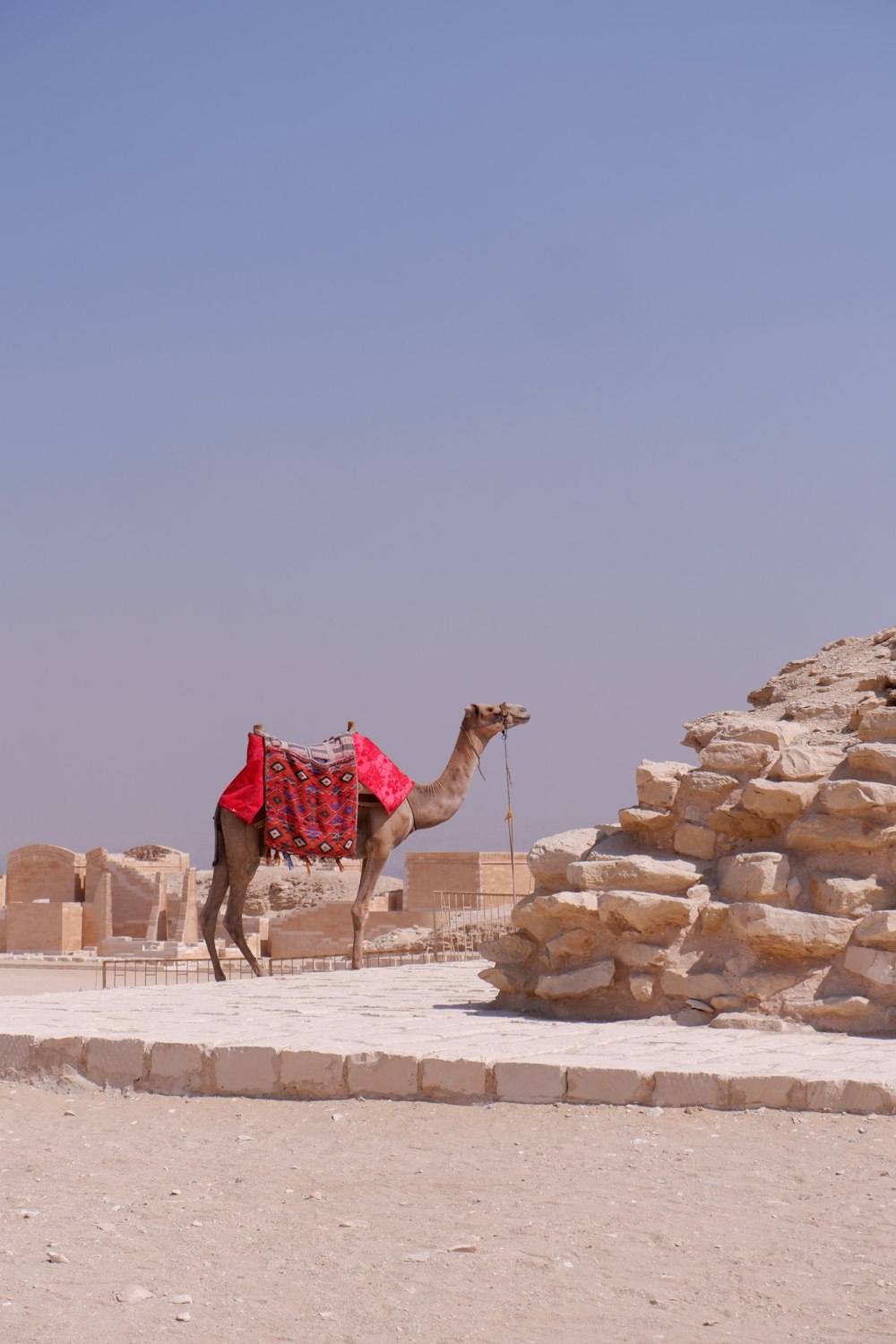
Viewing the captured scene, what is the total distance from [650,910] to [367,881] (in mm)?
5076

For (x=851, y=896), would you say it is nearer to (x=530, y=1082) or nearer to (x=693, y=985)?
(x=693, y=985)

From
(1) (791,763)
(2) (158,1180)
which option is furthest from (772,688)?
(2) (158,1180)

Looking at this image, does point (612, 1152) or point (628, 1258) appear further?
point (612, 1152)

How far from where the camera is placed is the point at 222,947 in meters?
24.1

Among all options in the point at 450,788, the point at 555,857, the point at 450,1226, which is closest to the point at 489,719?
the point at 450,788

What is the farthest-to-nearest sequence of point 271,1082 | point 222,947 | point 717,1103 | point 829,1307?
point 222,947, point 271,1082, point 717,1103, point 829,1307

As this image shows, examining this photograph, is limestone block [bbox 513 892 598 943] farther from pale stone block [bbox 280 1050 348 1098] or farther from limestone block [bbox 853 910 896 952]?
pale stone block [bbox 280 1050 348 1098]

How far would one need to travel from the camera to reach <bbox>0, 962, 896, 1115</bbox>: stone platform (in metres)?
4.85

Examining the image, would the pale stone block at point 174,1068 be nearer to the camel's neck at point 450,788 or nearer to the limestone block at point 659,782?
the limestone block at point 659,782

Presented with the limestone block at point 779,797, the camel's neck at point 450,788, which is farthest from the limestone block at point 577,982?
the camel's neck at point 450,788

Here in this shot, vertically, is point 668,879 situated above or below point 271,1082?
above

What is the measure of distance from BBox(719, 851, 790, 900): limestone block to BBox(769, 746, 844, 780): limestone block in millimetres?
436

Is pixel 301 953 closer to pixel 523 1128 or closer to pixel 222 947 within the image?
pixel 222 947

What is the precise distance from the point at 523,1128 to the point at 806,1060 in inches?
46.1
